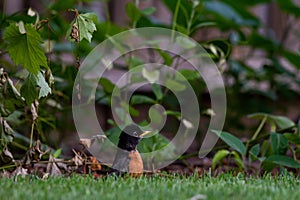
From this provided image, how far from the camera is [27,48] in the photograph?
5.23 feet

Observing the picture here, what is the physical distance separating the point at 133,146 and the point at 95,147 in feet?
1.17

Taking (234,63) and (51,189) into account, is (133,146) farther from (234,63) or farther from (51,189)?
(234,63)

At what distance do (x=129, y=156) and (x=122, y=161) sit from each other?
28 millimetres

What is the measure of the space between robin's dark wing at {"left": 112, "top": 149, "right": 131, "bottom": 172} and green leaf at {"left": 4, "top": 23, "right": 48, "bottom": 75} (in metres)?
0.38

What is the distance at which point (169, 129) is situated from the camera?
330 centimetres

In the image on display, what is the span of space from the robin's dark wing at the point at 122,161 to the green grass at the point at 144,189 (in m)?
0.15

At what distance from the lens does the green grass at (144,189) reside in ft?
3.96

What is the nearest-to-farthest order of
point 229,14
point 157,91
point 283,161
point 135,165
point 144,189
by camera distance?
1. point 144,189
2. point 135,165
3. point 283,161
4. point 157,91
5. point 229,14

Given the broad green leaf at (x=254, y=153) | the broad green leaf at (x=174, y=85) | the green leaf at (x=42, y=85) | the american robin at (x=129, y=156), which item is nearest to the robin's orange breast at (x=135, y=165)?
the american robin at (x=129, y=156)

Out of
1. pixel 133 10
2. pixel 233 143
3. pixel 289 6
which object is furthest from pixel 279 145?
pixel 289 6

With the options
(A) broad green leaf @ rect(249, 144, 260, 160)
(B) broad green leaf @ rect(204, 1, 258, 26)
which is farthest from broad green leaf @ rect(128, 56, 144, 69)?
(B) broad green leaf @ rect(204, 1, 258, 26)

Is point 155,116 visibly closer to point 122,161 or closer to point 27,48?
point 122,161

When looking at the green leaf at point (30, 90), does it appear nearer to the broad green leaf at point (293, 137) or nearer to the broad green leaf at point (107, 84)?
the broad green leaf at point (107, 84)

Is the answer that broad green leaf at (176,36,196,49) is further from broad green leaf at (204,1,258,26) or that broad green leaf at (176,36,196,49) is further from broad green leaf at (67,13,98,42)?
broad green leaf at (204,1,258,26)
